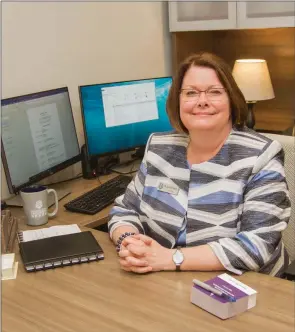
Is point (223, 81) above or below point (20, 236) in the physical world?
above

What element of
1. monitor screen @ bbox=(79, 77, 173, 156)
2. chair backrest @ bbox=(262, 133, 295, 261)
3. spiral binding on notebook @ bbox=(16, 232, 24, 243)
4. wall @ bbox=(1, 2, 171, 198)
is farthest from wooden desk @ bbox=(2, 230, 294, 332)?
monitor screen @ bbox=(79, 77, 173, 156)

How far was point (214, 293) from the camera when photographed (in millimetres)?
1260

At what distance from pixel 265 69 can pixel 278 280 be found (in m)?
1.77

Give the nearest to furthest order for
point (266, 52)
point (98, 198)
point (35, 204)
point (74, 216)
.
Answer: point (35, 204)
point (74, 216)
point (98, 198)
point (266, 52)

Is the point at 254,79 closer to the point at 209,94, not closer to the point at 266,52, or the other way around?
the point at 266,52

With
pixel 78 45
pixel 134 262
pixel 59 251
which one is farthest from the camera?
pixel 78 45

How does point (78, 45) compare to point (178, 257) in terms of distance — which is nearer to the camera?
point (178, 257)

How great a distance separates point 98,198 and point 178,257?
0.72m

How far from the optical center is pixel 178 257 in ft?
4.88

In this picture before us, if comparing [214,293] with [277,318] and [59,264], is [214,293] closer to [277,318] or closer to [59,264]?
[277,318]

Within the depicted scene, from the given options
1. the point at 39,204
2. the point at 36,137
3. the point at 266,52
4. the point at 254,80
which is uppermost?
the point at 266,52

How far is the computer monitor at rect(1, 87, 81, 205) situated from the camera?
6.57 feet

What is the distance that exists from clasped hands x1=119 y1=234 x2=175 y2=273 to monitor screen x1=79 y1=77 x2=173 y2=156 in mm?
980

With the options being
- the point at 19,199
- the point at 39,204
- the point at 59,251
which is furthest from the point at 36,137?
the point at 59,251
